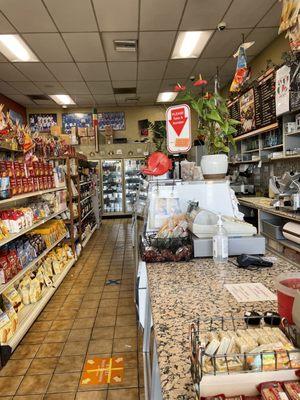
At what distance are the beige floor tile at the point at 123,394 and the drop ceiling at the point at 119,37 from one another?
4373 mm

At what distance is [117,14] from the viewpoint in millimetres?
4664

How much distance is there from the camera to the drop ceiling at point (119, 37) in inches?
177

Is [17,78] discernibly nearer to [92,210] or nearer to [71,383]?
[92,210]

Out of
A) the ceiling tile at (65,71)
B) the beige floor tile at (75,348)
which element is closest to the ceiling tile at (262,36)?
the ceiling tile at (65,71)

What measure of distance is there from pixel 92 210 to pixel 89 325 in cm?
572

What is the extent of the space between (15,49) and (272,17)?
4.28m

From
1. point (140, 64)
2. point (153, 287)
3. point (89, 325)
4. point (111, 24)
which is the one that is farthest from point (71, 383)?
point (140, 64)

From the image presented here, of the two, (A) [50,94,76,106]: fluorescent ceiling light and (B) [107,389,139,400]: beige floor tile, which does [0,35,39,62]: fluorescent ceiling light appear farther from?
(B) [107,389,139,400]: beige floor tile

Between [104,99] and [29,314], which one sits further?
[104,99]

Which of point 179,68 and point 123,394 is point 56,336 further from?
point 179,68

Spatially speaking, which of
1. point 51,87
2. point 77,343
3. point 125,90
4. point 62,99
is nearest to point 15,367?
point 77,343

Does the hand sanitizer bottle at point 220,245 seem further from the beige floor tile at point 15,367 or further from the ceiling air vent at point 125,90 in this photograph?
the ceiling air vent at point 125,90

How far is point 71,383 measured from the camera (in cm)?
256

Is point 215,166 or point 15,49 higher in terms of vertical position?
point 15,49
